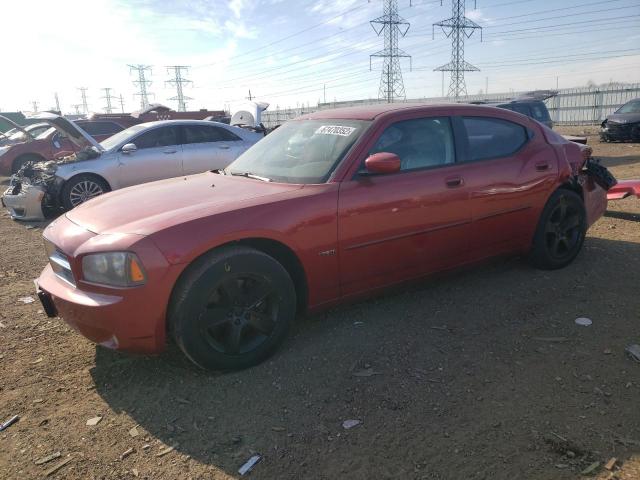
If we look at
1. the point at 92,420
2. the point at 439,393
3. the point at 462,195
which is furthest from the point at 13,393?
the point at 462,195

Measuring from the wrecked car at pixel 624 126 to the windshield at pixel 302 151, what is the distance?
17.3 meters

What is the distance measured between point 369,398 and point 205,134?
7486 mm

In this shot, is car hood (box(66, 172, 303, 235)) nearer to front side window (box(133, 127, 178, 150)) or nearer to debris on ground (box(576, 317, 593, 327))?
debris on ground (box(576, 317, 593, 327))

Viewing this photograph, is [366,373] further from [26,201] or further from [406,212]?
[26,201]

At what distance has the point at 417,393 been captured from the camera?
2.77 m

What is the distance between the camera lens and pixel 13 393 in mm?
2951

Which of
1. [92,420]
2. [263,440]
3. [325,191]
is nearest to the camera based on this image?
[263,440]

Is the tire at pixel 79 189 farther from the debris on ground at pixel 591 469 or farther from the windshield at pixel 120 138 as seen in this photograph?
the debris on ground at pixel 591 469

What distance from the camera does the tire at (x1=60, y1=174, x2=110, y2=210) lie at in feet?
26.1

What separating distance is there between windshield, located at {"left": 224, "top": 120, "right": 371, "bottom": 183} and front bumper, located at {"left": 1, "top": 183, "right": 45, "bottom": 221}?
17.6 feet

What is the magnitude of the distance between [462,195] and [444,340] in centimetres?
116

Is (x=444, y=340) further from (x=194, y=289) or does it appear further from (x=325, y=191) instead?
(x=194, y=289)

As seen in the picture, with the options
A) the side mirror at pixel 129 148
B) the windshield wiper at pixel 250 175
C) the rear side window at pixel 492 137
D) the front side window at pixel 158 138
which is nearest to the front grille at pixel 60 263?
the windshield wiper at pixel 250 175

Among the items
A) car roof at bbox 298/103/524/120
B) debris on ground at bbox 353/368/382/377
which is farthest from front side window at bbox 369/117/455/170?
debris on ground at bbox 353/368/382/377
